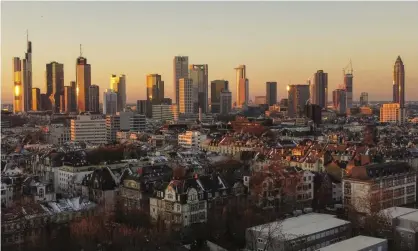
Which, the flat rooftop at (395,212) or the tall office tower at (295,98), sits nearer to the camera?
the flat rooftop at (395,212)

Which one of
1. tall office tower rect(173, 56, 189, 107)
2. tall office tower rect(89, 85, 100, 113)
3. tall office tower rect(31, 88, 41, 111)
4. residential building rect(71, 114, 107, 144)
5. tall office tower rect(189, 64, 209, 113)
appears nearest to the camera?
residential building rect(71, 114, 107, 144)

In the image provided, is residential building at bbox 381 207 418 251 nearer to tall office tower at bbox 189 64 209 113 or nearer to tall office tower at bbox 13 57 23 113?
tall office tower at bbox 189 64 209 113

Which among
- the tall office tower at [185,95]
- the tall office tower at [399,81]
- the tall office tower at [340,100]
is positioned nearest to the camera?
the tall office tower at [185,95]

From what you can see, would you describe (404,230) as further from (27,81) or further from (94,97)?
(27,81)

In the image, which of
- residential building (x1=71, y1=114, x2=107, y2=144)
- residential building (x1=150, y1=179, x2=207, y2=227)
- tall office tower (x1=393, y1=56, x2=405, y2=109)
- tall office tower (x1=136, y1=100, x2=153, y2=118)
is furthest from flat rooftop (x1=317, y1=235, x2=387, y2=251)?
tall office tower (x1=393, y1=56, x2=405, y2=109)

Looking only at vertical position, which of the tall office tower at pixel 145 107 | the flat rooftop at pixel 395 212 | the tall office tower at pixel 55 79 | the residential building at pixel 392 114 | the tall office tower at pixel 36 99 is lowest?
the flat rooftop at pixel 395 212

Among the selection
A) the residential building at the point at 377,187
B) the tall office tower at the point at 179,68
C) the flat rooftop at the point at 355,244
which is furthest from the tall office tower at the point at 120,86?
the flat rooftop at the point at 355,244

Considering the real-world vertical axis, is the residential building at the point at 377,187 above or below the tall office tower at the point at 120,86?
below

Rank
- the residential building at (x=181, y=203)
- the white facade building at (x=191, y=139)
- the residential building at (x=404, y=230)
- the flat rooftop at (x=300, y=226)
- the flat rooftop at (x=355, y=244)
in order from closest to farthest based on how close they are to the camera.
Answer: the flat rooftop at (x=355, y=244) → the flat rooftop at (x=300, y=226) → the residential building at (x=404, y=230) → the residential building at (x=181, y=203) → the white facade building at (x=191, y=139)

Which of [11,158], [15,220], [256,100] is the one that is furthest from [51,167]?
[256,100]

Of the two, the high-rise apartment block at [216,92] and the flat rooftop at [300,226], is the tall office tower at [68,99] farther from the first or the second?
the flat rooftop at [300,226]
